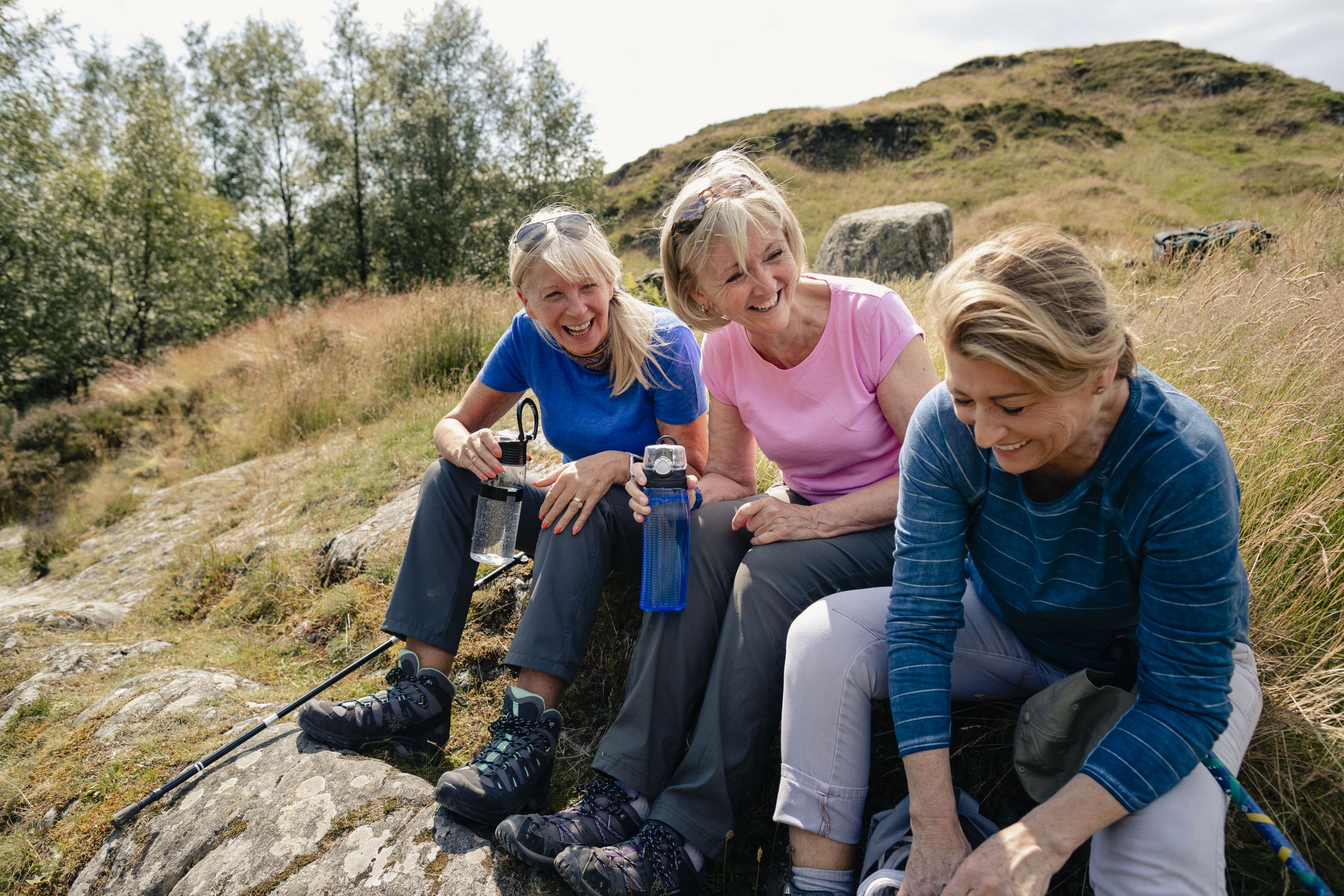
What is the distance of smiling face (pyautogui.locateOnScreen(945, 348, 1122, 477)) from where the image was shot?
1.38m

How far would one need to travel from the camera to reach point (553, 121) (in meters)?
22.9

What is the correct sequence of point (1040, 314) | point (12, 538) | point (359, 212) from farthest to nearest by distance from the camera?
point (359, 212) → point (12, 538) → point (1040, 314)

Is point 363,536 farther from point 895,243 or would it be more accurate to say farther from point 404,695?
point 895,243

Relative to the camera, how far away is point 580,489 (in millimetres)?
2455

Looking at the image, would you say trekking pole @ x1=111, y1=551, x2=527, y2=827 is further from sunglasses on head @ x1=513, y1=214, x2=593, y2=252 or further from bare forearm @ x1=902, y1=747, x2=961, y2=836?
bare forearm @ x1=902, y1=747, x2=961, y2=836

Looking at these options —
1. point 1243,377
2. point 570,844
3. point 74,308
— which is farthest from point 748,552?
point 74,308

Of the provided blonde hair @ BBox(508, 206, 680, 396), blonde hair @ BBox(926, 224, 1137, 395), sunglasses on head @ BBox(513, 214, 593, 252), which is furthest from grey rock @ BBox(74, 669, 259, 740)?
blonde hair @ BBox(926, 224, 1137, 395)

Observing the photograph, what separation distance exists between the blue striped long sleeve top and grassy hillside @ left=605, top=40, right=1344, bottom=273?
15.4m

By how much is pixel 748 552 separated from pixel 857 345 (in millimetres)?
752

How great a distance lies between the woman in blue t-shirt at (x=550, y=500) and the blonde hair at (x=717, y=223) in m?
0.38

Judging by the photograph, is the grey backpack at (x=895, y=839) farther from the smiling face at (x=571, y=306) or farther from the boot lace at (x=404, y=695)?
the smiling face at (x=571, y=306)

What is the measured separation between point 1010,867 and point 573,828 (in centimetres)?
109

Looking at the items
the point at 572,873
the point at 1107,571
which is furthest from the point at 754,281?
the point at 572,873

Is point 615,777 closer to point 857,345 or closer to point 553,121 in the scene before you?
point 857,345
